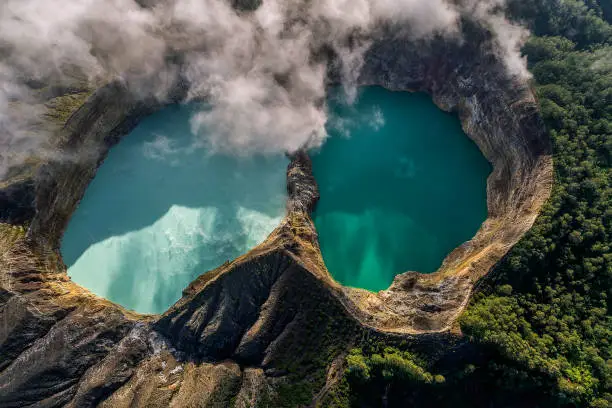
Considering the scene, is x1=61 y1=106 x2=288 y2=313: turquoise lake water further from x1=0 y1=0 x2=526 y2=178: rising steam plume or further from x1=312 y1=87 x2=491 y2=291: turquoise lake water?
x1=312 y1=87 x2=491 y2=291: turquoise lake water

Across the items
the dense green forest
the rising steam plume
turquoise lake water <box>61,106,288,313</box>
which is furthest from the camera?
the rising steam plume

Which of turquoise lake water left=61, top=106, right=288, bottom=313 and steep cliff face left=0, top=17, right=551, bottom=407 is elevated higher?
turquoise lake water left=61, top=106, right=288, bottom=313

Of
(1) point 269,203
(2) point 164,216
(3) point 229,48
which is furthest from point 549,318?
(3) point 229,48

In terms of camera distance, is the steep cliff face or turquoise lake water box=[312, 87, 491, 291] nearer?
the steep cliff face

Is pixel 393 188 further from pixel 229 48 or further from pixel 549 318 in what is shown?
pixel 229 48

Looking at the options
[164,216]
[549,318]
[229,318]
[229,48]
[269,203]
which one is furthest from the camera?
[229,48]

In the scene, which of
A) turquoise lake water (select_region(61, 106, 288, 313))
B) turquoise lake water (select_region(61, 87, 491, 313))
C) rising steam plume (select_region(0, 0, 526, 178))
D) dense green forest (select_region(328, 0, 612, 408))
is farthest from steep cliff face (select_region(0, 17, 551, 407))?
rising steam plume (select_region(0, 0, 526, 178))

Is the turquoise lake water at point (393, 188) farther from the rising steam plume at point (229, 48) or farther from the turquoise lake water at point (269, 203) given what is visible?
the rising steam plume at point (229, 48)
